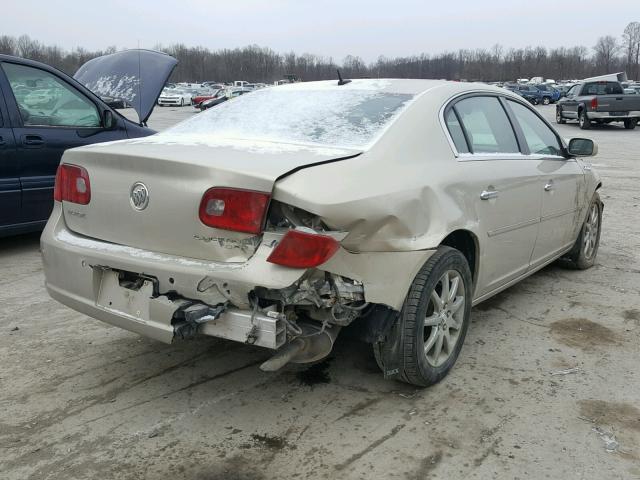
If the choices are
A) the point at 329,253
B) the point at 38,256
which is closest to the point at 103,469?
the point at 329,253

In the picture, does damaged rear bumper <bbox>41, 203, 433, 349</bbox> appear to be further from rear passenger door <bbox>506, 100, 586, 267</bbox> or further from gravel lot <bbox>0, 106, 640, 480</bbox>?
rear passenger door <bbox>506, 100, 586, 267</bbox>

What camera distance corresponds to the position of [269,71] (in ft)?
384

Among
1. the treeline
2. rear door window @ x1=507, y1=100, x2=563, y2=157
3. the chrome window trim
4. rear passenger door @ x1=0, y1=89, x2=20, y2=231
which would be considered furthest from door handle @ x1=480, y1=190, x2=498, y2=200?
the treeline

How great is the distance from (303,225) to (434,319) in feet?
3.18

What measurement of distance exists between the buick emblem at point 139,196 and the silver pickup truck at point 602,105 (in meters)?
22.3

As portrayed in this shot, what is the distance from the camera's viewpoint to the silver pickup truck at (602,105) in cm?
2203

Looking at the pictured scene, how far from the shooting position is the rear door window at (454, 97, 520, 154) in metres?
3.56

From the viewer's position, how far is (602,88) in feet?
76.3

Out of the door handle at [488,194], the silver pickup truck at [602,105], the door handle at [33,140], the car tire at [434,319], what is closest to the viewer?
the car tire at [434,319]

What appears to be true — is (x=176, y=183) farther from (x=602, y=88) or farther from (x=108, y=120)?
(x=602, y=88)

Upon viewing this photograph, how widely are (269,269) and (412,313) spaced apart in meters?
0.80

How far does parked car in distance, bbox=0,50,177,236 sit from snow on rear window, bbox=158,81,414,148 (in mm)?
2393

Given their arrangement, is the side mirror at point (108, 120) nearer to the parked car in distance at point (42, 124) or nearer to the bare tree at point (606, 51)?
the parked car in distance at point (42, 124)

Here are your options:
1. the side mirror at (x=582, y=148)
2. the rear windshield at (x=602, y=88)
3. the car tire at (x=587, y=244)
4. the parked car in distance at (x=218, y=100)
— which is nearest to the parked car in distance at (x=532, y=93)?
the parked car in distance at (x=218, y=100)
